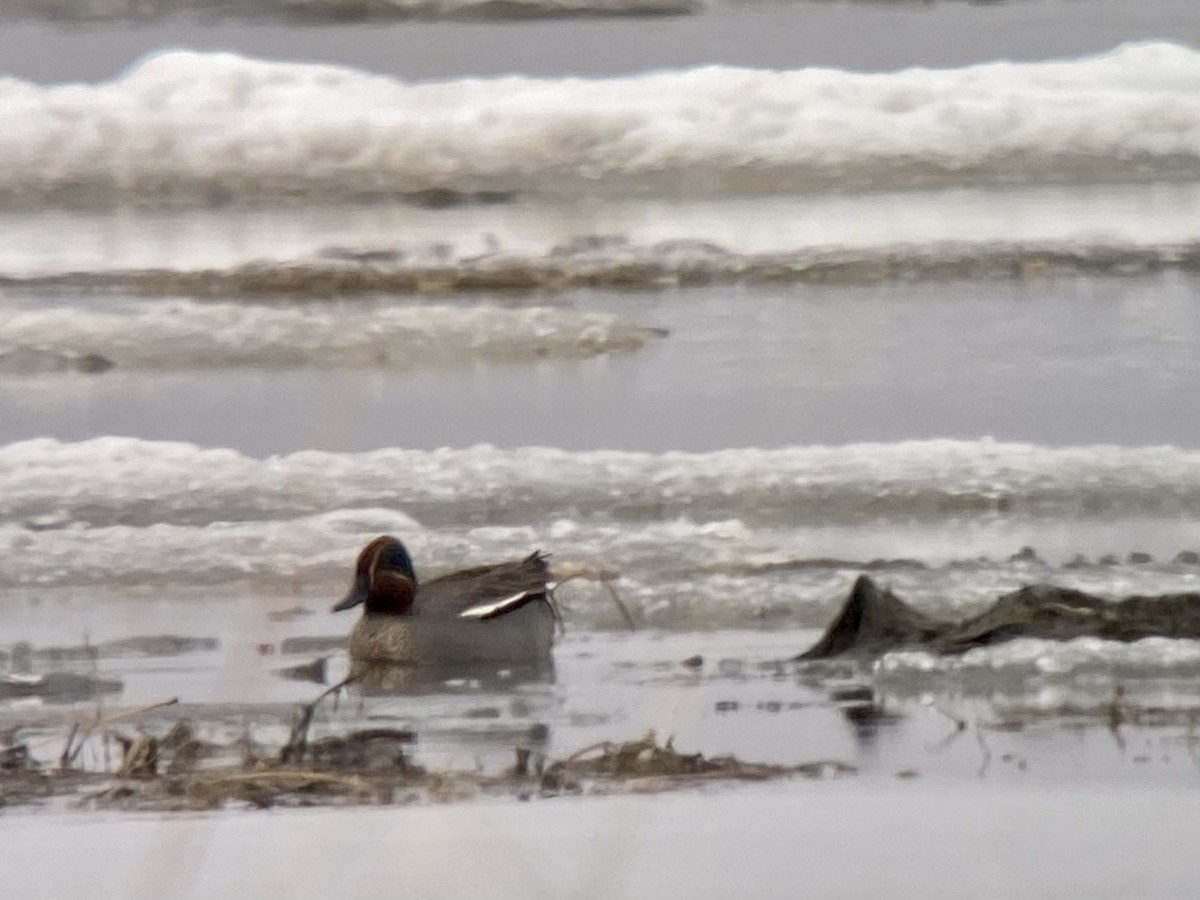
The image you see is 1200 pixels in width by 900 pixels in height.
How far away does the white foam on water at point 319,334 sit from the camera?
301 cm

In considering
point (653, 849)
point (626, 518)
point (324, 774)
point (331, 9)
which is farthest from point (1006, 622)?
point (331, 9)

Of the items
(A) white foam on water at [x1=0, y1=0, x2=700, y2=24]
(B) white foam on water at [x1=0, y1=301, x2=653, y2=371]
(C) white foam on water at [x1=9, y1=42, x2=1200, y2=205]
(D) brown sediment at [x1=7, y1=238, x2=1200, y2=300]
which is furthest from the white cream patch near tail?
(A) white foam on water at [x1=0, y1=0, x2=700, y2=24]

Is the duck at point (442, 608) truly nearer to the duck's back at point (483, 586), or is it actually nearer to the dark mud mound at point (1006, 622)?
the duck's back at point (483, 586)

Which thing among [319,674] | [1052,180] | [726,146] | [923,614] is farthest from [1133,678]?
[319,674]

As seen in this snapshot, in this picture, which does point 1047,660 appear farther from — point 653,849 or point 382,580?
point 382,580

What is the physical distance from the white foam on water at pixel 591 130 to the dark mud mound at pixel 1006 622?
69cm

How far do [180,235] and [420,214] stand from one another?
392mm

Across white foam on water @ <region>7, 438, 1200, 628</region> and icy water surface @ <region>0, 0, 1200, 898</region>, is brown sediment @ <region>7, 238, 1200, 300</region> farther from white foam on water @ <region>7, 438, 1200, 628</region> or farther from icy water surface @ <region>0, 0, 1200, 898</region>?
white foam on water @ <region>7, 438, 1200, 628</region>

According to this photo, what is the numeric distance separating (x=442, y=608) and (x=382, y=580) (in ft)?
0.86

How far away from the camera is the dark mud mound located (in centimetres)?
290

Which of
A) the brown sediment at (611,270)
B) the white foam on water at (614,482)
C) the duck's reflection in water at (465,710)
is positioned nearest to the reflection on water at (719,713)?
the duck's reflection in water at (465,710)

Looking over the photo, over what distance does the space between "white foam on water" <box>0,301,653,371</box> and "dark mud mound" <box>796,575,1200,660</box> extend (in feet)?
1.84

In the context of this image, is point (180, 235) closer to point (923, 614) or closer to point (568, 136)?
point (568, 136)

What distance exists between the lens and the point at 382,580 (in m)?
2.90
